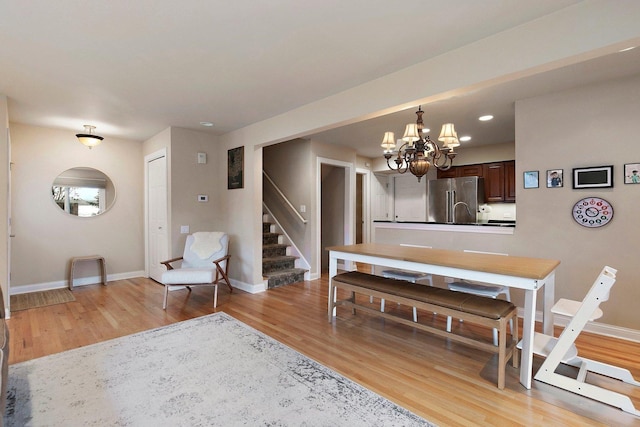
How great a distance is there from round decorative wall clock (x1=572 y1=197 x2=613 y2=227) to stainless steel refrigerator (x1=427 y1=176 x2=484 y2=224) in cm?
248

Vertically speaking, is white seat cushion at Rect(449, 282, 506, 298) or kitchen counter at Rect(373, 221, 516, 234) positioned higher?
kitchen counter at Rect(373, 221, 516, 234)

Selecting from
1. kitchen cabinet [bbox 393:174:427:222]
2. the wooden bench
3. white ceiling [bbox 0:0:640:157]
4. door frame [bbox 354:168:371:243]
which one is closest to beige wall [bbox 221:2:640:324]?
white ceiling [bbox 0:0:640:157]

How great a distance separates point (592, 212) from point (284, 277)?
3.95 metres

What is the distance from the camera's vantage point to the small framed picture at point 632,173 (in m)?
2.88

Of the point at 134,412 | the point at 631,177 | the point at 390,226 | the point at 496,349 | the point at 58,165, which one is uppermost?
the point at 58,165

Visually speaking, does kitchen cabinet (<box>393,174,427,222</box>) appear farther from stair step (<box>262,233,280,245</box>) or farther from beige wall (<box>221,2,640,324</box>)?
beige wall (<box>221,2,640,324</box>)

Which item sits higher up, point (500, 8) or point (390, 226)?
point (500, 8)

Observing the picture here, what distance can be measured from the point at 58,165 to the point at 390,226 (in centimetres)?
517

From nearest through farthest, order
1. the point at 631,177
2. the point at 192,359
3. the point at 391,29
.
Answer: the point at 391,29 < the point at 192,359 < the point at 631,177

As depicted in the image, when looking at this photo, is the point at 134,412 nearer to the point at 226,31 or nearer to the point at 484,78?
the point at 226,31

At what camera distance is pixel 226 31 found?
7.02 feet

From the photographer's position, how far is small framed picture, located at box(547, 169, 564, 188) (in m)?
3.27

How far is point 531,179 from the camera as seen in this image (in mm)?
3455

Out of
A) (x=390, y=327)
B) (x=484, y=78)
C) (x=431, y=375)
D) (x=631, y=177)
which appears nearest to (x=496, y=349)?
(x=431, y=375)
